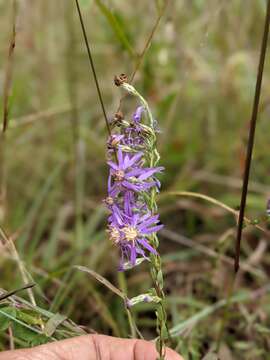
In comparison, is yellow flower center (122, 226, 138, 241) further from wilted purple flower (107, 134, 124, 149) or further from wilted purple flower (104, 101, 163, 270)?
wilted purple flower (107, 134, 124, 149)

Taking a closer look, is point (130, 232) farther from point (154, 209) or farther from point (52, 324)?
point (52, 324)

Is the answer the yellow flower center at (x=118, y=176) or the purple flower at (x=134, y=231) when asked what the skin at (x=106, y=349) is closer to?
the purple flower at (x=134, y=231)

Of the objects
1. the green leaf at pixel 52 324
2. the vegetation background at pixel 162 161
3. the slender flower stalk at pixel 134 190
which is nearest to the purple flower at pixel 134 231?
the slender flower stalk at pixel 134 190

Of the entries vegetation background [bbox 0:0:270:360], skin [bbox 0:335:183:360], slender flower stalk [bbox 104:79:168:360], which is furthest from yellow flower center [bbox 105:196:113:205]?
vegetation background [bbox 0:0:270:360]

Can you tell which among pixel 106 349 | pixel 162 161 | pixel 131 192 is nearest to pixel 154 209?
pixel 131 192

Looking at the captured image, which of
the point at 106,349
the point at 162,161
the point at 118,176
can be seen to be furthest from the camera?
the point at 162,161
